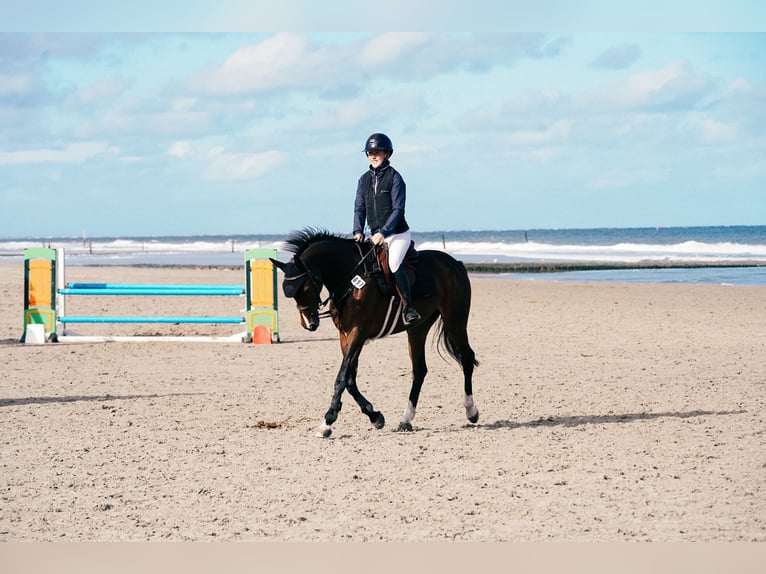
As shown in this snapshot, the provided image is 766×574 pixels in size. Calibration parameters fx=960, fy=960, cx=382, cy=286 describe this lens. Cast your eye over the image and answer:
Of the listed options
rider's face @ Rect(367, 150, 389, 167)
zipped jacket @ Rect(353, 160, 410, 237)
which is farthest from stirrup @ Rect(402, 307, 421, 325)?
rider's face @ Rect(367, 150, 389, 167)

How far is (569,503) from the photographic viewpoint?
16.9 feet

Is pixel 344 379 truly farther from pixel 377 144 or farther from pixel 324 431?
pixel 377 144

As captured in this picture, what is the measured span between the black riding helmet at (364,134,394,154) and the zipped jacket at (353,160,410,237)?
12 centimetres

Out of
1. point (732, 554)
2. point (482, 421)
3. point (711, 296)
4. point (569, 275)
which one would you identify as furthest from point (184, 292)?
point (569, 275)

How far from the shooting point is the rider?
711 centimetres

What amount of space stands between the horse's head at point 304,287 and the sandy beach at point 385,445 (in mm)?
923

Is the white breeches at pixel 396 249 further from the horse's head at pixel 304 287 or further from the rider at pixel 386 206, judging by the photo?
the horse's head at pixel 304 287

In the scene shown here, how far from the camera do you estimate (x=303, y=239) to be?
7.16m

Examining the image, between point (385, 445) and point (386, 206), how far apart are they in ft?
5.78

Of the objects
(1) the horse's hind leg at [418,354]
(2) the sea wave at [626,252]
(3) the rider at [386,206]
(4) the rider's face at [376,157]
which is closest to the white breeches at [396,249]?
(3) the rider at [386,206]

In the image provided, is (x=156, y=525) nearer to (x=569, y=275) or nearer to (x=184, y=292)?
(x=184, y=292)

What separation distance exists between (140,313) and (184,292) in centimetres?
460

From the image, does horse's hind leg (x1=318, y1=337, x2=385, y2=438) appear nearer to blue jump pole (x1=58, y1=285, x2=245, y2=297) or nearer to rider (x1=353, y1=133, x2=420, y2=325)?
rider (x1=353, y1=133, x2=420, y2=325)

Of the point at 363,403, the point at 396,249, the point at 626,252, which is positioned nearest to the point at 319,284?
the point at 396,249
